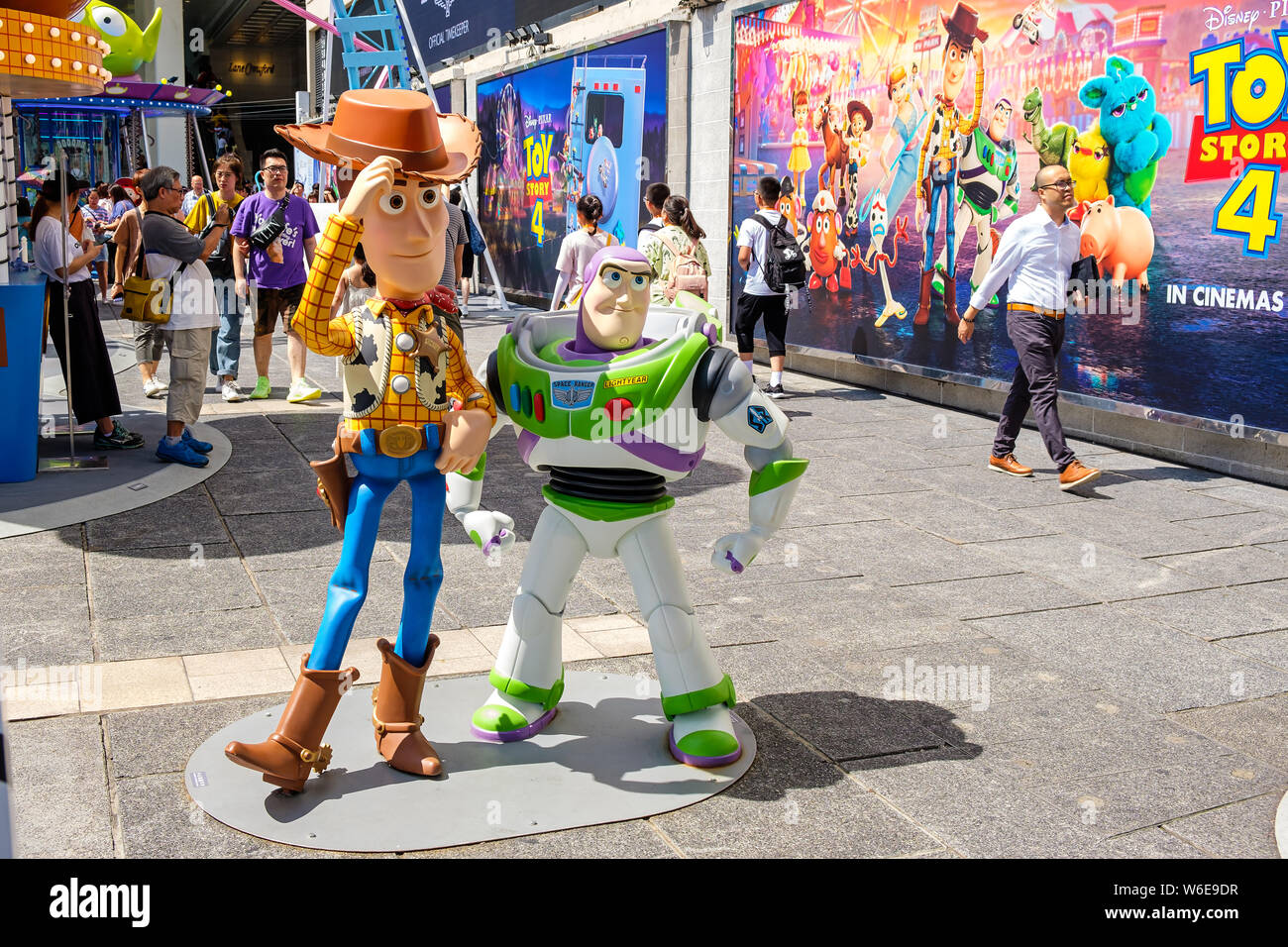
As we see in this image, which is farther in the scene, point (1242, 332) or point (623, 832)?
point (1242, 332)

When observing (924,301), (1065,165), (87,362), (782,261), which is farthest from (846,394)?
(87,362)

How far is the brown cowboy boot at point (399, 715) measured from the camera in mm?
3760

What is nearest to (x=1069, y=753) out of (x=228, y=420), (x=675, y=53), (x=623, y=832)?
(x=623, y=832)

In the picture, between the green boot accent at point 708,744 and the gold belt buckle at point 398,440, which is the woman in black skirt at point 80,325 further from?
the green boot accent at point 708,744

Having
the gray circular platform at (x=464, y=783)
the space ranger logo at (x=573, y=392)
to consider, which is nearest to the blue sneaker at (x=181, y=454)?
the gray circular platform at (x=464, y=783)

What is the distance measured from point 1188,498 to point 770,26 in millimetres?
7274

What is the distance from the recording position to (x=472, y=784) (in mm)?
3691

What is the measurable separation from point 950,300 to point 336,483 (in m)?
7.75

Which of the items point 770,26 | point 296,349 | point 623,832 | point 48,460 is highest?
point 770,26

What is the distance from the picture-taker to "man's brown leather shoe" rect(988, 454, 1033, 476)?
8.08m

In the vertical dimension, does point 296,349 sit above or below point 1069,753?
above

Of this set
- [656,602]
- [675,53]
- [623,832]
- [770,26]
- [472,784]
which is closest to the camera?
[623,832]

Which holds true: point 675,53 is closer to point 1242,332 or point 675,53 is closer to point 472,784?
point 1242,332
